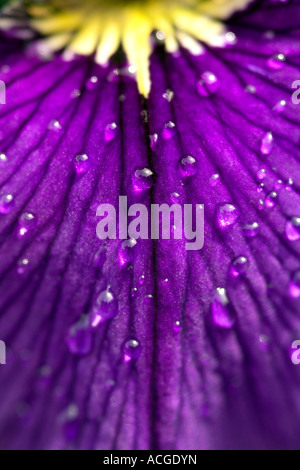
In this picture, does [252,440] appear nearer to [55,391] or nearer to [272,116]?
[55,391]

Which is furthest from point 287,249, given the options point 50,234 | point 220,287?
point 50,234

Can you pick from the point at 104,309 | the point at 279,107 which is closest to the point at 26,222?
the point at 104,309

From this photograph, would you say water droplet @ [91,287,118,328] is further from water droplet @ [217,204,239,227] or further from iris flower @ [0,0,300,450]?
water droplet @ [217,204,239,227]

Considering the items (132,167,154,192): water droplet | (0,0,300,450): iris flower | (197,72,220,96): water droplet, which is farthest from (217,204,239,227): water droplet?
(197,72,220,96): water droplet

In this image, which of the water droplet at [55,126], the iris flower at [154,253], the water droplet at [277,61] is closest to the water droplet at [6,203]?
the iris flower at [154,253]

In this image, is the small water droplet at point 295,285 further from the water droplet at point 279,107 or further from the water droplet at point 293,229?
the water droplet at point 279,107

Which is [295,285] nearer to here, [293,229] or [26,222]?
[293,229]
